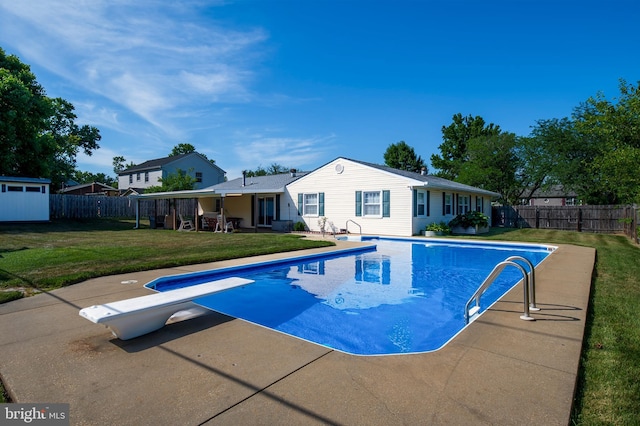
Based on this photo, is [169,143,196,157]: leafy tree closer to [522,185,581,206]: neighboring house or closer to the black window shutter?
the black window shutter

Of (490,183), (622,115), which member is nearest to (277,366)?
(622,115)

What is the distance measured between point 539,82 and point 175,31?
19.0 metres

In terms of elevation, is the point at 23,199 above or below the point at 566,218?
above

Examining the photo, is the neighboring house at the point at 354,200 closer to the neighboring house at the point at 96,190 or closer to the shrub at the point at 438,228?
the shrub at the point at 438,228

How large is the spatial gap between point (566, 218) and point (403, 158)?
2260 cm

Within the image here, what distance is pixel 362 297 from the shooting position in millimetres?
6902

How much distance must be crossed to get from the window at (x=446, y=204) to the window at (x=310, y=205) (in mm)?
7005

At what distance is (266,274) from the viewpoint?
8602 millimetres

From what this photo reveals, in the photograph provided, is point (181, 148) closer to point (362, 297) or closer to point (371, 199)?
point (371, 199)

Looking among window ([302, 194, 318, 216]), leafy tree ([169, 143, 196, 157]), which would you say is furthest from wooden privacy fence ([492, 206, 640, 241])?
leafy tree ([169, 143, 196, 157])

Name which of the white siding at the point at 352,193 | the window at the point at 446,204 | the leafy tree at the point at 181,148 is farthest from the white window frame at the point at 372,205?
the leafy tree at the point at 181,148

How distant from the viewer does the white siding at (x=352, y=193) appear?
1652 cm

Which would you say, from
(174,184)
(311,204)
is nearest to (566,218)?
(311,204)

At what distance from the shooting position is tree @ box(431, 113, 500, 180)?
41.5 m
